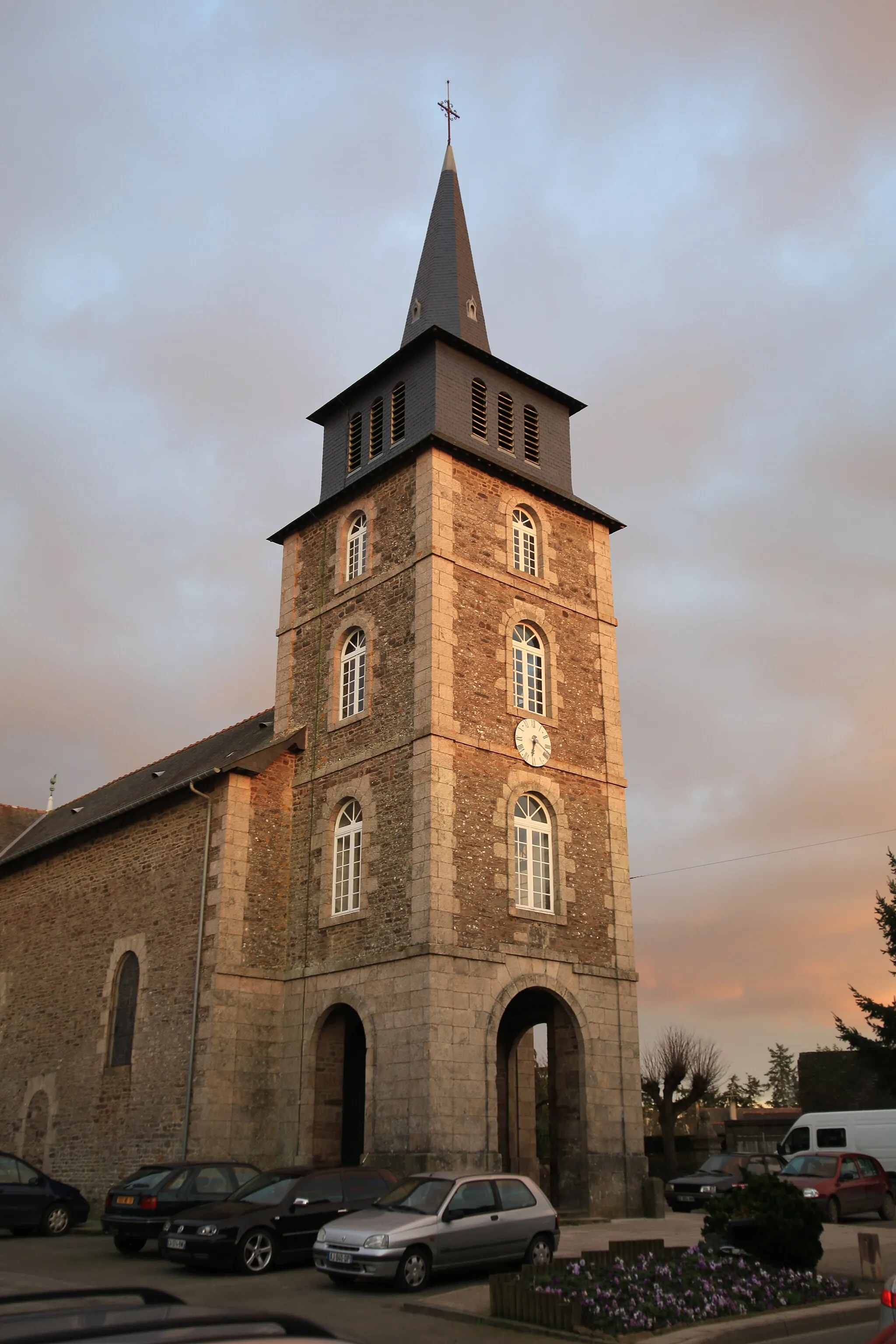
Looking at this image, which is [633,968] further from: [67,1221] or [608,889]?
[67,1221]

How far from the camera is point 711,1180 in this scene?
74.9 feet

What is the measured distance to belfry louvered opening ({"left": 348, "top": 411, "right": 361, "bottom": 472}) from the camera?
25281mm

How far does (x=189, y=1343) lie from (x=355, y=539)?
2203cm

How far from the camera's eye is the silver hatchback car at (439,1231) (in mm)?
11766

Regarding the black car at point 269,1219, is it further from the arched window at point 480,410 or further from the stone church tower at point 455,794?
the arched window at point 480,410

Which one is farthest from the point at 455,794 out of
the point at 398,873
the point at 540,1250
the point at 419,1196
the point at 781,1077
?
the point at 781,1077

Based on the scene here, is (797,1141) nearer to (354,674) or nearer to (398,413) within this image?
(354,674)

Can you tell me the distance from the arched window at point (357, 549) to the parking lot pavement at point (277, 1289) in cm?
1315

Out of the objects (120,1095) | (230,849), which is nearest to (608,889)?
(230,849)

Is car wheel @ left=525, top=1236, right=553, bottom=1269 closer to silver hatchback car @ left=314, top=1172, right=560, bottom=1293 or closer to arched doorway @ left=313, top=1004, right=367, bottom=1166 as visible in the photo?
silver hatchback car @ left=314, top=1172, right=560, bottom=1293

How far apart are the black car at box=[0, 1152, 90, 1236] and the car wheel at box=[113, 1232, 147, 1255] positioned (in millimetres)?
2966

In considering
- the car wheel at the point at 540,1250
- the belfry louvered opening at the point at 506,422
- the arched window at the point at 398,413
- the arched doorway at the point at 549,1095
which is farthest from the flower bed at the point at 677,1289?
the arched window at the point at 398,413

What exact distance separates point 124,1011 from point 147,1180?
25.6ft

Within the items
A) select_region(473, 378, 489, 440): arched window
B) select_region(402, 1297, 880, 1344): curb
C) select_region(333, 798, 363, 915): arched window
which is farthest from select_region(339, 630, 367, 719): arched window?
select_region(402, 1297, 880, 1344): curb
